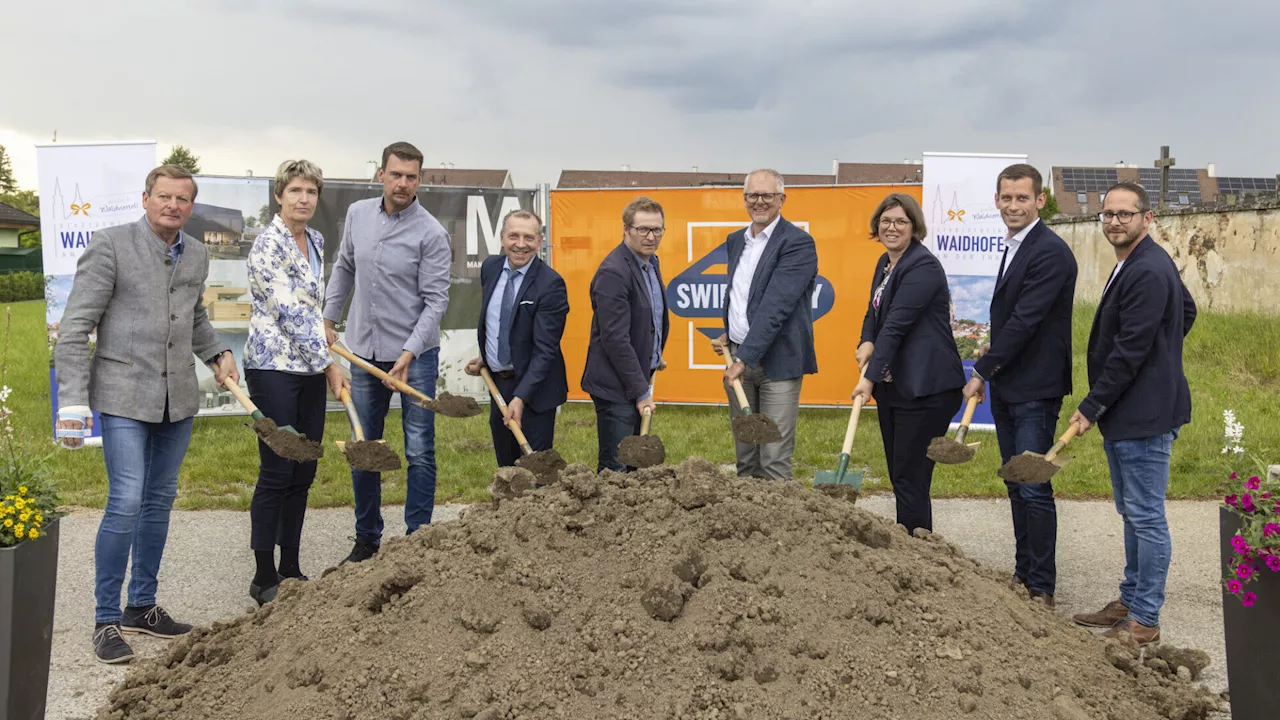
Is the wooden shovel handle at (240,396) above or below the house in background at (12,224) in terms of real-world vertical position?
below

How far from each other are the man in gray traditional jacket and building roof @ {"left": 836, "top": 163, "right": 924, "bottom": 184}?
149 ft

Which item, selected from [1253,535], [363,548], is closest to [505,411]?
[363,548]

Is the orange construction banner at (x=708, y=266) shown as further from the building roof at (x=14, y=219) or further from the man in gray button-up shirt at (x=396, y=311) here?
the building roof at (x=14, y=219)

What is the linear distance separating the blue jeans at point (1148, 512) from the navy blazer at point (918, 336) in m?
0.86

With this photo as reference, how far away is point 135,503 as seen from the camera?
4.28m

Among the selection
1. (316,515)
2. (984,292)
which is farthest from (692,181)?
(316,515)

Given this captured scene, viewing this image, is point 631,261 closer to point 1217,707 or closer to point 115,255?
point 115,255

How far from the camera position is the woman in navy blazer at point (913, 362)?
A: 486 centimetres

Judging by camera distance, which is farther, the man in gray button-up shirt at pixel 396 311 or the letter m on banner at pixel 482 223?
the letter m on banner at pixel 482 223

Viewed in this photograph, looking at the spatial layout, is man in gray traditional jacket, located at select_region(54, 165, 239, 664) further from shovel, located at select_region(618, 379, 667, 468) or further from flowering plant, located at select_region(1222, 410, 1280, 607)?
flowering plant, located at select_region(1222, 410, 1280, 607)

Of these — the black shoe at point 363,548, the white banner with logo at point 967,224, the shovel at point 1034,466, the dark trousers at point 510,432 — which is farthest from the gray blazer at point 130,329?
the white banner with logo at point 967,224

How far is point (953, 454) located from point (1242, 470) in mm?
1209

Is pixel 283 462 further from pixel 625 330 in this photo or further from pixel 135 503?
pixel 625 330

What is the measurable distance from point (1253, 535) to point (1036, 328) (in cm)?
166
